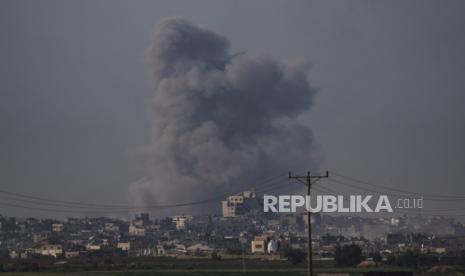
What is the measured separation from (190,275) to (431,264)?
42620 millimetres

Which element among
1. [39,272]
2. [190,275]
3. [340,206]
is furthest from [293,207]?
[39,272]

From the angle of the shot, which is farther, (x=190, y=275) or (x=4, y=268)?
(x=4, y=268)

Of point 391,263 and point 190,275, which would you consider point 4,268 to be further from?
point 391,263

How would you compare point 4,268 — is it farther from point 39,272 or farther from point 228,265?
point 228,265

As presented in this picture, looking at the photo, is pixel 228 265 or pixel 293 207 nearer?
pixel 293 207

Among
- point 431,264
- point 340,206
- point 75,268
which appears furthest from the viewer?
point 431,264

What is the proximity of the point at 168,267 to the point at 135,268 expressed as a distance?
23.9ft

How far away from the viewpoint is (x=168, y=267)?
546ft

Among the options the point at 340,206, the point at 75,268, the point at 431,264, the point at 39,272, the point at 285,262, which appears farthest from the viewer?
the point at 285,262

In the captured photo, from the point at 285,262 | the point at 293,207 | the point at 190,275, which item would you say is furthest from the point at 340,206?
the point at 285,262

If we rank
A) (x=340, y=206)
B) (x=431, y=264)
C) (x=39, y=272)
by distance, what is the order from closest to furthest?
(x=340, y=206), (x=39, y=272), (x=431, y=264)

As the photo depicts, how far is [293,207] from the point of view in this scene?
446 ft

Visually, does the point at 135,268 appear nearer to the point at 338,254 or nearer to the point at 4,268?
the point at 4,268

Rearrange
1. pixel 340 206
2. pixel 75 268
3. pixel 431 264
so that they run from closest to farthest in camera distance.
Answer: pixel 340 206 < pixel 75 268 < pixel 431 264
